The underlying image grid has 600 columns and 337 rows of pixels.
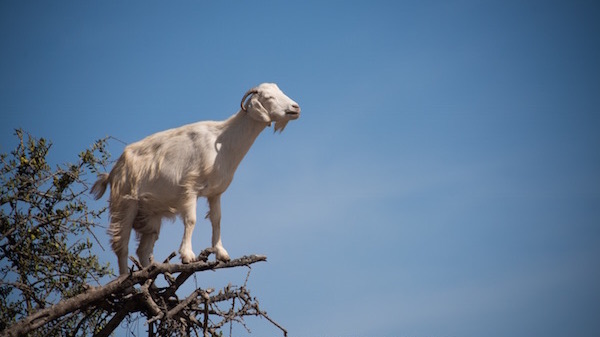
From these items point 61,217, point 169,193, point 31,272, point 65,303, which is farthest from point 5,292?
point 169,193

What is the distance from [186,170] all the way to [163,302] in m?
1.48

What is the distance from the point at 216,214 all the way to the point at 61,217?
6.18 ft

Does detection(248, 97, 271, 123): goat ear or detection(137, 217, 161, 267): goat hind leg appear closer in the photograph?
detection(248, 97, 271, 123): goat ear

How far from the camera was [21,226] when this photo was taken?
7.78 meters

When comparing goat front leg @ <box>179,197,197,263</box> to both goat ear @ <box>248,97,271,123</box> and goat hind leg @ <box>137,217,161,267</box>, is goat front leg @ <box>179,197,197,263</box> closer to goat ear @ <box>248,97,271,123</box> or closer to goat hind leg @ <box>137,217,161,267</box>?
goat hind leg @ <box>137,217,161,267</box>

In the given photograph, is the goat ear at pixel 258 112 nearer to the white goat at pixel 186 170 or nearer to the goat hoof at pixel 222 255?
the white goat at pixel 186 170

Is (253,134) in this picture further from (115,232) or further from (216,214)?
(115,232)

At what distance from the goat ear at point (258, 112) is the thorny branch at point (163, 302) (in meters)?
1.54

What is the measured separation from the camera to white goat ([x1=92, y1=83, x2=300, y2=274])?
286 inches

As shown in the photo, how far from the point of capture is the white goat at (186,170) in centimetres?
727

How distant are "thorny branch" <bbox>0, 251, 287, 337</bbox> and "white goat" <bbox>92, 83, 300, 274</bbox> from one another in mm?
300

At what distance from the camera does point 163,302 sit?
6.98 m

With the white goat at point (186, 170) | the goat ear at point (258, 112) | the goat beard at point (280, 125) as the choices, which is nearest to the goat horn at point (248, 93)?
the white goat at point (186, 170)

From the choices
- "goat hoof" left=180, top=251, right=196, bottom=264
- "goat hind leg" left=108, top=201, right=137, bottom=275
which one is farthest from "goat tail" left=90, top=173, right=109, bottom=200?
"goat hoof" left=180, top=251, right=196, bottom=264
